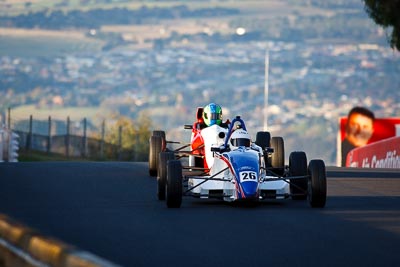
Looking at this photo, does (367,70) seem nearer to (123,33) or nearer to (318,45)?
(318,45)

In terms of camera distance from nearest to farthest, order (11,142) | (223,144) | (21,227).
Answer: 1. (21,227)
2. (223,144)
3. (11,142)

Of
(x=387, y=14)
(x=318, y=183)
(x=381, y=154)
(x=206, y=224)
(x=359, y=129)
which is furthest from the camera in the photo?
(x=359, y=129)

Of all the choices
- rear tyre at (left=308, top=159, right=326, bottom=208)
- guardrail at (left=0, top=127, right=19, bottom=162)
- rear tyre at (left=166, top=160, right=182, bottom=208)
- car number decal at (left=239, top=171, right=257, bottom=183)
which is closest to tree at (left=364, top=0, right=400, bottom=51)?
guardrail at (left=0, top=127, right=19, bottom=162)

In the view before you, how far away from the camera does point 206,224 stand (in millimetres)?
17562

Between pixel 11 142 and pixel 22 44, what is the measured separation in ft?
367

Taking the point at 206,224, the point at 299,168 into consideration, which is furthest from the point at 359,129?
the point at 206,224

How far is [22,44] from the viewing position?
509 ft

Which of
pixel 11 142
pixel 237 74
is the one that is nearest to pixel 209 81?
pixel 237 74

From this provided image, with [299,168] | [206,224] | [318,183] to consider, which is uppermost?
[299,168]

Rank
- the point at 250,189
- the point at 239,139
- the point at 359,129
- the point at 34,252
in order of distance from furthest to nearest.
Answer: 1. the point at 359,129
2. the point at 239,139
3. the point at 250,189
4. the point at 34,252

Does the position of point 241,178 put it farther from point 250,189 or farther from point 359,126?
point 359,126

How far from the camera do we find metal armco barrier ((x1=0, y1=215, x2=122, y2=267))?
1009cm

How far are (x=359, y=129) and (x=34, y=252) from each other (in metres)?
63.2

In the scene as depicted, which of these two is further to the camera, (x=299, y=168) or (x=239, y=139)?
(x=239, y=139)
